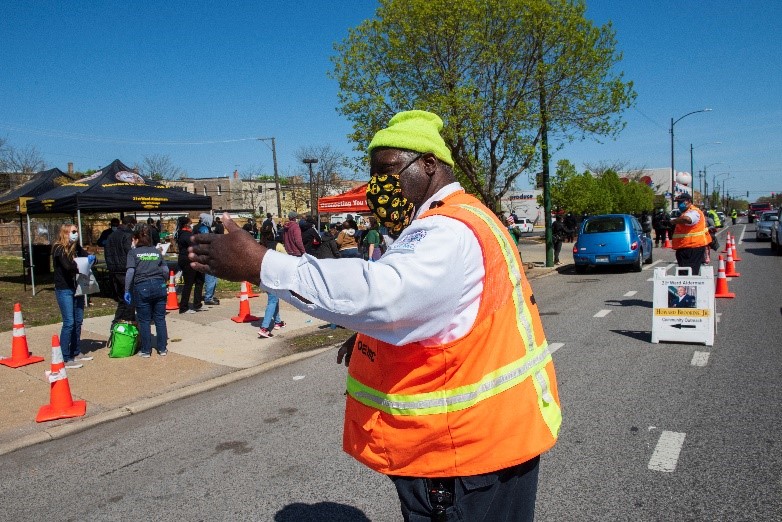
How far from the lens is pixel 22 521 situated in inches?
145

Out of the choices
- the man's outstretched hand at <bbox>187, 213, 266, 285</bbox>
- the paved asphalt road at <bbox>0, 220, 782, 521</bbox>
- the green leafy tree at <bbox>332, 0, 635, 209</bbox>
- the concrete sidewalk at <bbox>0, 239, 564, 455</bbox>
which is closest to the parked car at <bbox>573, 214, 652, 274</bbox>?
the green leafy tree at <bbox>332, 0, 635, 209</bbox>

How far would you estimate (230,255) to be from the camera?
4.67 feet

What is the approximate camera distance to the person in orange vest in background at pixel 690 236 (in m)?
9.37

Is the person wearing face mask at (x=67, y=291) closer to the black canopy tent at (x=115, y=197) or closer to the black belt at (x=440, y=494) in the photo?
the black canopy tent at (x=115, y=197)

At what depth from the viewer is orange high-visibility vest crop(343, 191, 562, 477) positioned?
155 centimetres

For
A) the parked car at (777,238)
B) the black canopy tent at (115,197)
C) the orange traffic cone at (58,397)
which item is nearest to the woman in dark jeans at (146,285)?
the orange traffic cone at (58,397)

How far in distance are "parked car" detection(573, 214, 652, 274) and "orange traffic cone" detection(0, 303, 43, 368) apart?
1453 centimetres

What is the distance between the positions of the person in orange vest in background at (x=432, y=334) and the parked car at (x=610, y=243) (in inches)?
652

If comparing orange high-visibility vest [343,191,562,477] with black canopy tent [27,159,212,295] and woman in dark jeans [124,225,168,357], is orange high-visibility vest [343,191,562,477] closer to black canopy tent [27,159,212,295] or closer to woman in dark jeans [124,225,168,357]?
woman in dark jeans [124,225,168,357]

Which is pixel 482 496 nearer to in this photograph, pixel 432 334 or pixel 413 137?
pixel 432 334

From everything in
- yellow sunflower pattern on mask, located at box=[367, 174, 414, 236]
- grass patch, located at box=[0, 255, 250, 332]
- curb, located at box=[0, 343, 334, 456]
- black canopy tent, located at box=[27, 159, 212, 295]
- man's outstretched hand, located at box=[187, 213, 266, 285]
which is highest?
black canopy tent, located at box=[27, 159, 212, 295]

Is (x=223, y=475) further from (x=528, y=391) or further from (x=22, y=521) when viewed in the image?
(x=528, y=391)

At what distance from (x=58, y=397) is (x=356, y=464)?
3.32m

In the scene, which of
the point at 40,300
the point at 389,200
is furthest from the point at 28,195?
the point at 389,200
